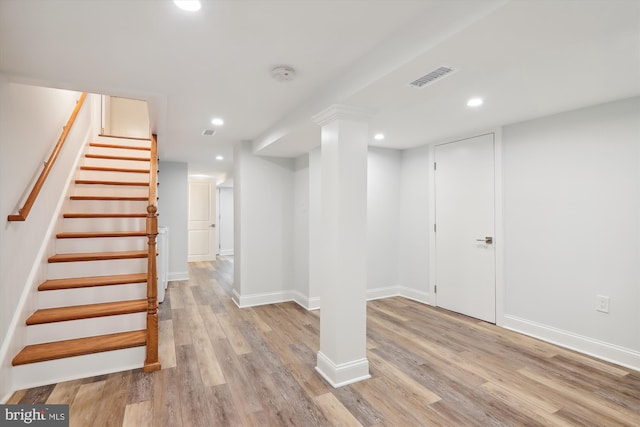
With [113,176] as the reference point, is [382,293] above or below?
below

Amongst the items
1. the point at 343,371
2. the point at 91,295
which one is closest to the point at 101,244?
the point at 91,295

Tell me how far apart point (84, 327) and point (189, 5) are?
253 centimetres

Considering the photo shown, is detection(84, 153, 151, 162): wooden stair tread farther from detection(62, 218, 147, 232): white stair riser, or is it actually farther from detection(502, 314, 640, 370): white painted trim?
detection(502, 314, 640, 370): white painted trim

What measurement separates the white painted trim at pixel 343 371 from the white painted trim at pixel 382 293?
7.02 feet

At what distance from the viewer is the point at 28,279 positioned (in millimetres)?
2471

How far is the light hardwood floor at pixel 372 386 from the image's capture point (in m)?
1.94

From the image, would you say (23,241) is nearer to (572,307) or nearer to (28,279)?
(28,279)

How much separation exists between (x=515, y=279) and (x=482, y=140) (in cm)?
159

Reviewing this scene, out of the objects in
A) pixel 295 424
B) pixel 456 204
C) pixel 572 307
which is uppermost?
pixel 456 204

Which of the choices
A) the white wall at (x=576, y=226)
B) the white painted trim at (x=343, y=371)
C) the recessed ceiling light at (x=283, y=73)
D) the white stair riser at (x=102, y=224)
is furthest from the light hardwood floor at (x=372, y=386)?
the recessed ceiling light at (x=283, y=73)

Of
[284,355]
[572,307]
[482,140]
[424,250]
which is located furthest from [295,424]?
[482,140]

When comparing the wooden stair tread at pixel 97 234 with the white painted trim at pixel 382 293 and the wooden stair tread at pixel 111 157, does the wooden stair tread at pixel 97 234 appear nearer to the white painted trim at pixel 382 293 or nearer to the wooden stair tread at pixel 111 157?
the wooden stair tread at pixel 111 157

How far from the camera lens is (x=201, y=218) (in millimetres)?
8039

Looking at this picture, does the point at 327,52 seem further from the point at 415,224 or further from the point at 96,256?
the point at 415,224
